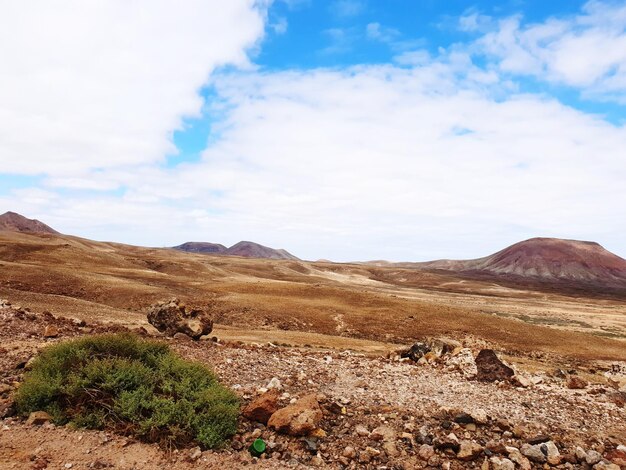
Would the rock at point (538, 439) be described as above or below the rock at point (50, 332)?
below

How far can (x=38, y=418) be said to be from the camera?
30.0 feet

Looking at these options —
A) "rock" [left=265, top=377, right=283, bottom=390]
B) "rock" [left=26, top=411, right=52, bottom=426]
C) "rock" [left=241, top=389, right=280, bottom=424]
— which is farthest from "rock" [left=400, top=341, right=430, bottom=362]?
"rock" [left=26, top=411, right=52, bottom=426]

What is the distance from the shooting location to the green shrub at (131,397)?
8.98 m

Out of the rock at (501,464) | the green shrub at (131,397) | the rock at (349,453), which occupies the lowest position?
the rock at (501,464)

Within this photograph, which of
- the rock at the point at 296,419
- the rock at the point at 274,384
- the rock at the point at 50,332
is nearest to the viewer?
the rock at the point at 296,419

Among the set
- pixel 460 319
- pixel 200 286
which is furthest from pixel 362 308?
pixel 200 286

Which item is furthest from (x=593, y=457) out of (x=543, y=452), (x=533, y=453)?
(x=533, y=453)

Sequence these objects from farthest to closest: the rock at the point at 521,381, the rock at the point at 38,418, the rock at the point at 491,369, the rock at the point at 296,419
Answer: the rock at the point at 491,369 → the rock at the point at 521,381 → the rock at the point at 296,419 → the rock at the point at 38,418

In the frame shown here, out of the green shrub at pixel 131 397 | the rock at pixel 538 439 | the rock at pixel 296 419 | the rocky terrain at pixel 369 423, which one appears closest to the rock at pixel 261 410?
the rocky terrain at pixel 369 423

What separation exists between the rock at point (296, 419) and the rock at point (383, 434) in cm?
125

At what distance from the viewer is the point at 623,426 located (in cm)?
1153

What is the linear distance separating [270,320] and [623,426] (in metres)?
27.9

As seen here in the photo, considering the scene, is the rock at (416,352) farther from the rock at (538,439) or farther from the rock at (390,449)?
the rock at (390,449)

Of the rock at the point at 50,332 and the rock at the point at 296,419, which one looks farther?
the rock at the point at 50,332
